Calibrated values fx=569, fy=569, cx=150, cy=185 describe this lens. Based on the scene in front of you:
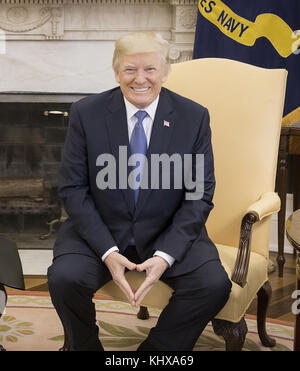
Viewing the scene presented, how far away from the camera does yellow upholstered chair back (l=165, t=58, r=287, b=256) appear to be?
7.11 ft

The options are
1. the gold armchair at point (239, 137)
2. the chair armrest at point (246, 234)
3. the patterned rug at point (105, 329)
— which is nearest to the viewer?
the chair armrest at point (246, 234)

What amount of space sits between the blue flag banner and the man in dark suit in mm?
1642

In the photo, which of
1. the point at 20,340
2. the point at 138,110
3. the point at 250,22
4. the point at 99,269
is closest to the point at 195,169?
the point at 138,110

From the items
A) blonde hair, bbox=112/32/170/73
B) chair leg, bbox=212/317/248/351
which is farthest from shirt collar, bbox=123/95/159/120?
chair leg, bbox=212/317/248/351

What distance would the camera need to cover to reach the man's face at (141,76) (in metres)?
1.82

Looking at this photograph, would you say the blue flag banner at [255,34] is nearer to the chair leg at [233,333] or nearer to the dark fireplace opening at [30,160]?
the dark fireplace opening at [30,160]

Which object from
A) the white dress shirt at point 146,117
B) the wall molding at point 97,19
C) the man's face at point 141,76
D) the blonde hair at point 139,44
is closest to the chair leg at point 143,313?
the white dress shirt at point 146,117

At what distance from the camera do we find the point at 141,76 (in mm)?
1818

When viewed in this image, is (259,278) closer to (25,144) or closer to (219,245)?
(219,245)

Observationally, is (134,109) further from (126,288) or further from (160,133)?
(126,288)

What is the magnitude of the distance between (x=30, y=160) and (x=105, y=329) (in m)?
1.72

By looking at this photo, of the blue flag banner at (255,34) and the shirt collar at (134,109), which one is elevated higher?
the blue flag banner at (255,34)

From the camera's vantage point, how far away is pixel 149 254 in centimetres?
189

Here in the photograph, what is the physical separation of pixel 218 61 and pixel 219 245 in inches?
28.7
